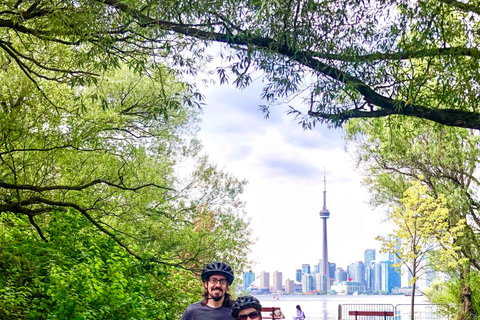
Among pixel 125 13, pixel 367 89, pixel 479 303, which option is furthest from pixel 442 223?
pixel 125 13

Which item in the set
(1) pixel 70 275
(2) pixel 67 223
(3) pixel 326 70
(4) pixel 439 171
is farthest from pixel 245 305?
(4) pixel 439 171

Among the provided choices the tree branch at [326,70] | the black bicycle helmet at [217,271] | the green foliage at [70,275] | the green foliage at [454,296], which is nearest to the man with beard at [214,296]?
the black bicycle helmet at [217,271]

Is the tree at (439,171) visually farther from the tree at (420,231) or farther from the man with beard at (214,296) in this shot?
the man with beard at (214,296)

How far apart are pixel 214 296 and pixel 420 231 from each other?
2589 cm

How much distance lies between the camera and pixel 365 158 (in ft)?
95.8

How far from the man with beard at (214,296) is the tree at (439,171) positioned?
20.1 meters

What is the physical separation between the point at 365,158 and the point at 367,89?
21005mm

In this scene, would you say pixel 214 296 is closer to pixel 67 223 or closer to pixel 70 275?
pixel 70 275

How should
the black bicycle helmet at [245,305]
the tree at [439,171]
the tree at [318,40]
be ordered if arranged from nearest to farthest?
1. the black bicycle helmet at [245,305]
2. the tree at [318,40]
3. the tree at [439,171]

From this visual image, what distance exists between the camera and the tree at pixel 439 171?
84.1ft

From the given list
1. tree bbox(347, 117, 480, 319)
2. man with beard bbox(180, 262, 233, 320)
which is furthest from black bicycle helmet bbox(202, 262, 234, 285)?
tree bbox(347, 117, 480, 319)

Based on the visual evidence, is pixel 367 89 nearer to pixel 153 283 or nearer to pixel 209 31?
pixel 209 31

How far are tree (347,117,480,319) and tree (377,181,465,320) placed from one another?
0.50m

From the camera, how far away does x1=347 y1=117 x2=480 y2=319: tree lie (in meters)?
25.6
